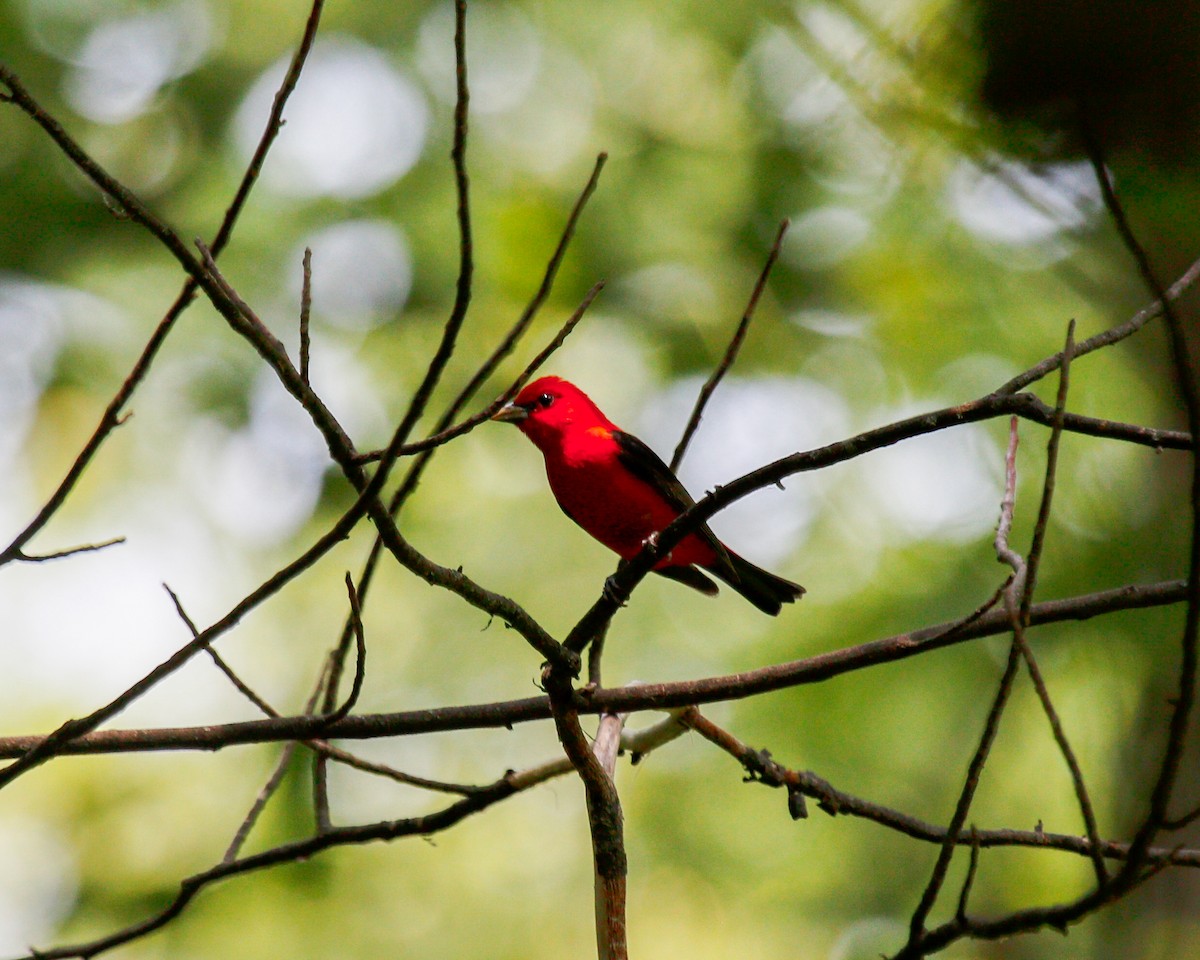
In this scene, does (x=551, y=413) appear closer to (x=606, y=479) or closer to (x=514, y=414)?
(x=514, y=414)

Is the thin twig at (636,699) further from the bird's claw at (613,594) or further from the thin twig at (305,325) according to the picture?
the thin twig at (305,325)

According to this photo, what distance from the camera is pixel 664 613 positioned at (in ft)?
23.5

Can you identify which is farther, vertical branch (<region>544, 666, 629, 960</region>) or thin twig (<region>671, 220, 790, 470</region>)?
thin twig (<region>671, 220, 790, 470</region>)

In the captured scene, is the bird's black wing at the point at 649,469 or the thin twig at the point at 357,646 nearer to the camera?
the thin twig at the point at 357,646

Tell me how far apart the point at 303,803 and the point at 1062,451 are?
4027 millimetres

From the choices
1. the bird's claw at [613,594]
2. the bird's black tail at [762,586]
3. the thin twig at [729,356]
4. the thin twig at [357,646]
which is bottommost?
the thin twig at [357,646]

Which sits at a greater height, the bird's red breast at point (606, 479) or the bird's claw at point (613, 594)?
the bird's red breast at point (606, 479)

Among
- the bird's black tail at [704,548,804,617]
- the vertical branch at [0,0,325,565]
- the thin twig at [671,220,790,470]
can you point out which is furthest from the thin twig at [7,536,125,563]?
the bird's black tail at [704,548,804,617]

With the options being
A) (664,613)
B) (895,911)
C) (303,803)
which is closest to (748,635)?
(664,613)

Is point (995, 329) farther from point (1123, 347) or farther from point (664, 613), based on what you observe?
point (664, 613)

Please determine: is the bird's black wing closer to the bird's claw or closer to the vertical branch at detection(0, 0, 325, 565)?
the bird's claw

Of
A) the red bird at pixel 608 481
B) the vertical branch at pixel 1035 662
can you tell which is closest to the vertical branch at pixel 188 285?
the vertical branch at pixel 1035 662

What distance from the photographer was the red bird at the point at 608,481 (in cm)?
459

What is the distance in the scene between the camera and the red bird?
459cm
